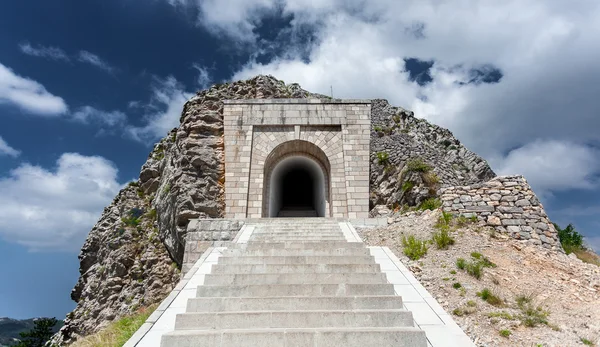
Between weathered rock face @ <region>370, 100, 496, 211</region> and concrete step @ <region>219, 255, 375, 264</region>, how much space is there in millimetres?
6980

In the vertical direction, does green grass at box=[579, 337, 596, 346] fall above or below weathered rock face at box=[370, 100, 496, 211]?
below

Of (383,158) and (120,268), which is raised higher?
(383,158)

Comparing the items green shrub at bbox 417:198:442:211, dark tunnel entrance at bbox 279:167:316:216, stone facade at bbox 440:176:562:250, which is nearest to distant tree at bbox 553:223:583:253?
stone facade at bbox 440:176:562:250

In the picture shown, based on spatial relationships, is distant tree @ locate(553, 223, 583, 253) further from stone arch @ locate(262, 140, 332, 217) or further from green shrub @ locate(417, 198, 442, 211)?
stone arch @ locate(262, 140, 332, 217)

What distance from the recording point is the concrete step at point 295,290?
5.75 metres

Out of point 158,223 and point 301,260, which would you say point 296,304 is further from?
point 158,223

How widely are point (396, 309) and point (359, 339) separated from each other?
121 centimetres

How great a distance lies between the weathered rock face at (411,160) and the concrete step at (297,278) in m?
7.76

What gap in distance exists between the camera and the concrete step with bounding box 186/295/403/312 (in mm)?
5352

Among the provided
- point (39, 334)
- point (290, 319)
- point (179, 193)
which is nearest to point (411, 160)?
point (179, 193)

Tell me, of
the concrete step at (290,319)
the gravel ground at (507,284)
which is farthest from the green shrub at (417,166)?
the concrete step at (290,319)

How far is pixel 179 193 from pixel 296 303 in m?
11.0

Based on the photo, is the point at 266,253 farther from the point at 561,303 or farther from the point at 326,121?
the point at 326,121

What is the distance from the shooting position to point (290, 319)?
493cm
